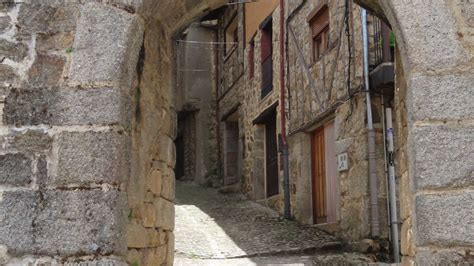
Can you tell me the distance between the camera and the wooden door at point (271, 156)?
11.2 metres

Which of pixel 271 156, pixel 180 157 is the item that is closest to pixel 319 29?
pixel 271 156

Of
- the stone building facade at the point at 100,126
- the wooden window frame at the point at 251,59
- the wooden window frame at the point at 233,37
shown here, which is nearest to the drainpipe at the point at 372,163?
the stone building facade at the point at 100,126

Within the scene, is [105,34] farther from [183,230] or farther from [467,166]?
[183,230]

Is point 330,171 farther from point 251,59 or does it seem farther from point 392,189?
point 251,59

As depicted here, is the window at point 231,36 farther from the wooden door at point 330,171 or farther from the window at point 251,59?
the wooden door at point 330,171

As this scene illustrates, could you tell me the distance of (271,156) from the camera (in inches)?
456

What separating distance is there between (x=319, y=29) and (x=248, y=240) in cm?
323

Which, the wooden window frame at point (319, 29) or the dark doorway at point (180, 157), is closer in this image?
the wooden window frame at point (319, 29)

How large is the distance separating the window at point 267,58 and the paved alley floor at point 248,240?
223 cm

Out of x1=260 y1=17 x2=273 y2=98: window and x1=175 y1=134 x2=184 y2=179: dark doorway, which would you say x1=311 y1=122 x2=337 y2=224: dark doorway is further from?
x1=175 y1=134 x2=184 y2=179: dark doorway

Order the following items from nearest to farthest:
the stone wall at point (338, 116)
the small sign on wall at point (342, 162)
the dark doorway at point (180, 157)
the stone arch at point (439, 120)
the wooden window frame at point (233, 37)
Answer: the stone arch at point (439, 120)
the stone wall at point (338, 116)
the small sign on wall at point (342, 162)
the wooden window frame at point (233, 37)
the dark doorway at point (180, 157)

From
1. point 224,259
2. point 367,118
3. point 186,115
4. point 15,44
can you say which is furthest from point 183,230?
point 186,115

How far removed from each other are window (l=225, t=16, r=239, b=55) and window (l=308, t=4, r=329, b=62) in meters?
5.06

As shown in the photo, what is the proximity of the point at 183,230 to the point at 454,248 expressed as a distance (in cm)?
645
